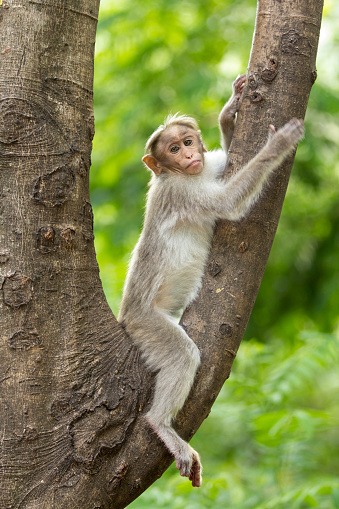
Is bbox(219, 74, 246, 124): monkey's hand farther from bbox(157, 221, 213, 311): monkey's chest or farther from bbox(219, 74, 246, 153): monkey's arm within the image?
bbox(157, 221, 213, 311): monkey's chest

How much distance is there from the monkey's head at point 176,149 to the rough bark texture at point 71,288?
1176 mm

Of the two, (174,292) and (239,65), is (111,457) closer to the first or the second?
(174,292)

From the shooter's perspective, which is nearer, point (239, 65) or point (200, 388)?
point (200, 388)

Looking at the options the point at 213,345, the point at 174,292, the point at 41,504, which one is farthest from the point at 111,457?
the point at 174,292

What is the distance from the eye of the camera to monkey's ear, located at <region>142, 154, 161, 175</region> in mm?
4711

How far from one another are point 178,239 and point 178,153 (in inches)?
29.7

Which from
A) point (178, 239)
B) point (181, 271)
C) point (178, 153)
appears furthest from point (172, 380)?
point (178, 153)

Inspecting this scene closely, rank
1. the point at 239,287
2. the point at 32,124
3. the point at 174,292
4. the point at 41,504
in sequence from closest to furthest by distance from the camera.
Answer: the point at 41,504 < the point at 32,124 < the point at 239,287 < the point at 174,292

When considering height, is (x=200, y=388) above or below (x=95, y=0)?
below

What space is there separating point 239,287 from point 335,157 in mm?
5091

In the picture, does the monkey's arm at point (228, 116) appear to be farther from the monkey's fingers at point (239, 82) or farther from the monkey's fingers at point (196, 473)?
the monkey's fingers at point (196, 473)

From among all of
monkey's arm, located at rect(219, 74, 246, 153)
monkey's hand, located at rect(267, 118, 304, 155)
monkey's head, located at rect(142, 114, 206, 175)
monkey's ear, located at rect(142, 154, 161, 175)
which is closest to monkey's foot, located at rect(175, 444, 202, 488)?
monkey's hand, located at rect(267, 118, 304, 155)

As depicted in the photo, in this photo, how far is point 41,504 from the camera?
290 centimetres

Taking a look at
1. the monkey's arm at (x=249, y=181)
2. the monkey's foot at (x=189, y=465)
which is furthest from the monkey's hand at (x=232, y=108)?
the monkey's foot at (x=189, y=465)
